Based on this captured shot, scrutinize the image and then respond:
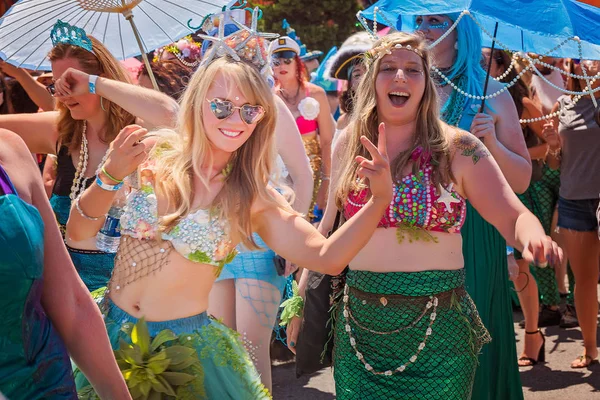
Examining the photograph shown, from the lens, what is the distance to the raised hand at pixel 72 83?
4035 mm

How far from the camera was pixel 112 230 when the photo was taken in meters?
4.05

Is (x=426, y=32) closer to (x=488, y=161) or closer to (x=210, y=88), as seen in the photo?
(x=488, y=161)

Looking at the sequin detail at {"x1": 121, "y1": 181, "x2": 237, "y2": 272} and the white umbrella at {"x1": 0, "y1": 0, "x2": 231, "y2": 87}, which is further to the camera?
the white umbrella at {"x1": 0, "y1": 0, "x2": 231, "y2": 87}

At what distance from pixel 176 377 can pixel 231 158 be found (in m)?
0.89

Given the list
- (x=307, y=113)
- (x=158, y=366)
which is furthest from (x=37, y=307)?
(x=307, y=113)

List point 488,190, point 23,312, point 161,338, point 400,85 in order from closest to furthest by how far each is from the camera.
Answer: point 23,312 < point 161,338 < point 488,190 < point 400,85

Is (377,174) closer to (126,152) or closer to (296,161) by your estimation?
(126,152)

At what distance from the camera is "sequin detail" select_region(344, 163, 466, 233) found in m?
3.59

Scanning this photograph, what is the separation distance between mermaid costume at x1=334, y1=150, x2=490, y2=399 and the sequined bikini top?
2.40 feet

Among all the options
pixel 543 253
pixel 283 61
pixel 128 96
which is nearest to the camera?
pixel 543 253

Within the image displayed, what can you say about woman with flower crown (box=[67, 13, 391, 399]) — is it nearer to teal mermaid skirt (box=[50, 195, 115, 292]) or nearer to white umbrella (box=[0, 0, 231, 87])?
teal mermaid skirt (box=[50, 195, 115, 292])

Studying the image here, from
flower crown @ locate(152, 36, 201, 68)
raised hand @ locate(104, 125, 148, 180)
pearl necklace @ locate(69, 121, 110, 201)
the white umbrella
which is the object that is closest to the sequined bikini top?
raised hand @ locate(104, 125, 148, 180)

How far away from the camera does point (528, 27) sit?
13.6 ft

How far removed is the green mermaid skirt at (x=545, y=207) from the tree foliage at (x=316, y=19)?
958 centimetres
